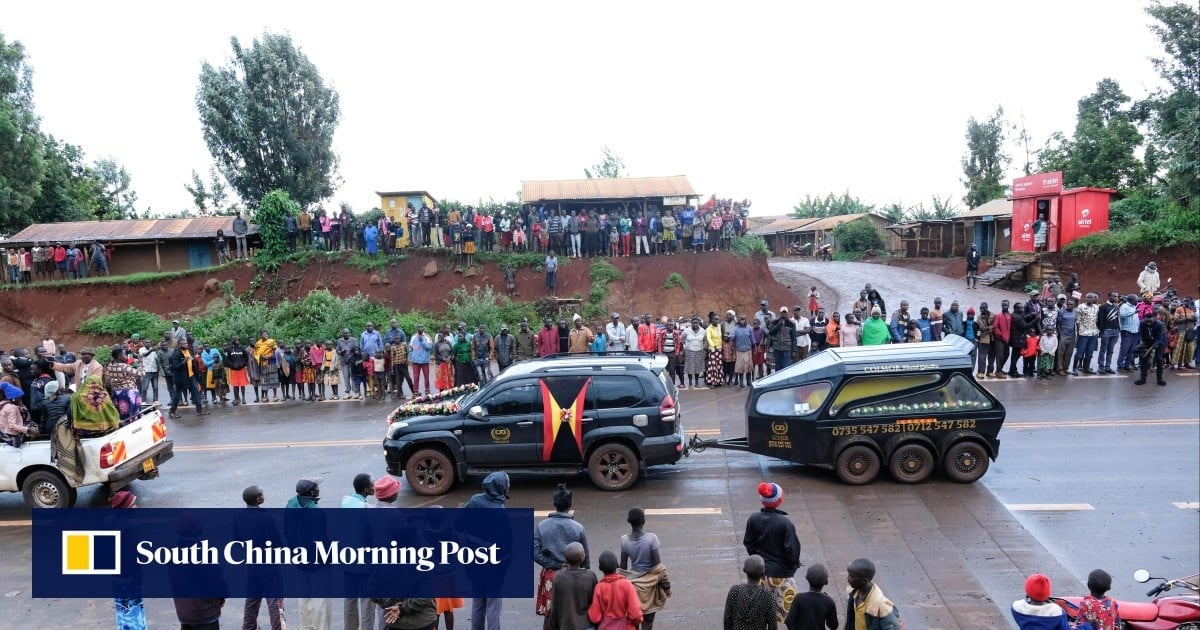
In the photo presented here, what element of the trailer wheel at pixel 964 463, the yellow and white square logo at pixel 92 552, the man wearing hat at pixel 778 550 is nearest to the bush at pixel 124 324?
the yellow and white square logo at pixel 92 552

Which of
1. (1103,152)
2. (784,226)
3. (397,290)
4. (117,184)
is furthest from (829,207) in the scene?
(117,184)

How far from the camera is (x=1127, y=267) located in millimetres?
27234

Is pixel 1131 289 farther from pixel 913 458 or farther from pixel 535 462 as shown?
pixel 535 462

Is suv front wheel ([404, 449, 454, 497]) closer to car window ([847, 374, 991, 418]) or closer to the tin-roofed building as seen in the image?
car window ([847, 374, 991, 418])

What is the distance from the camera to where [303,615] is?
6609 mm

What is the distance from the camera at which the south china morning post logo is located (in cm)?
621

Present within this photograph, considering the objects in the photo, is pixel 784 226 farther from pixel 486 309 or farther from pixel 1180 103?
pixel 486 309

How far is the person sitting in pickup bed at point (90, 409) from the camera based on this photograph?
9.95 metres

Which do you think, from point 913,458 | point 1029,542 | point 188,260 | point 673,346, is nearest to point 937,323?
point 673,346

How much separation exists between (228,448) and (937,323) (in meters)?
15.1

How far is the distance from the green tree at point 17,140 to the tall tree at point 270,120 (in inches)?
295

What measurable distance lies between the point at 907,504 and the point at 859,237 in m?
37.8

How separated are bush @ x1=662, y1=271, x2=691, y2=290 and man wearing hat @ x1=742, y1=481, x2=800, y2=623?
21665mm

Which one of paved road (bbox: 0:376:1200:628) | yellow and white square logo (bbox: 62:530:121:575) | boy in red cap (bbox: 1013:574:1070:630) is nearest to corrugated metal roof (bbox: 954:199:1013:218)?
paved road (bbox: 0:376:1200:628)
